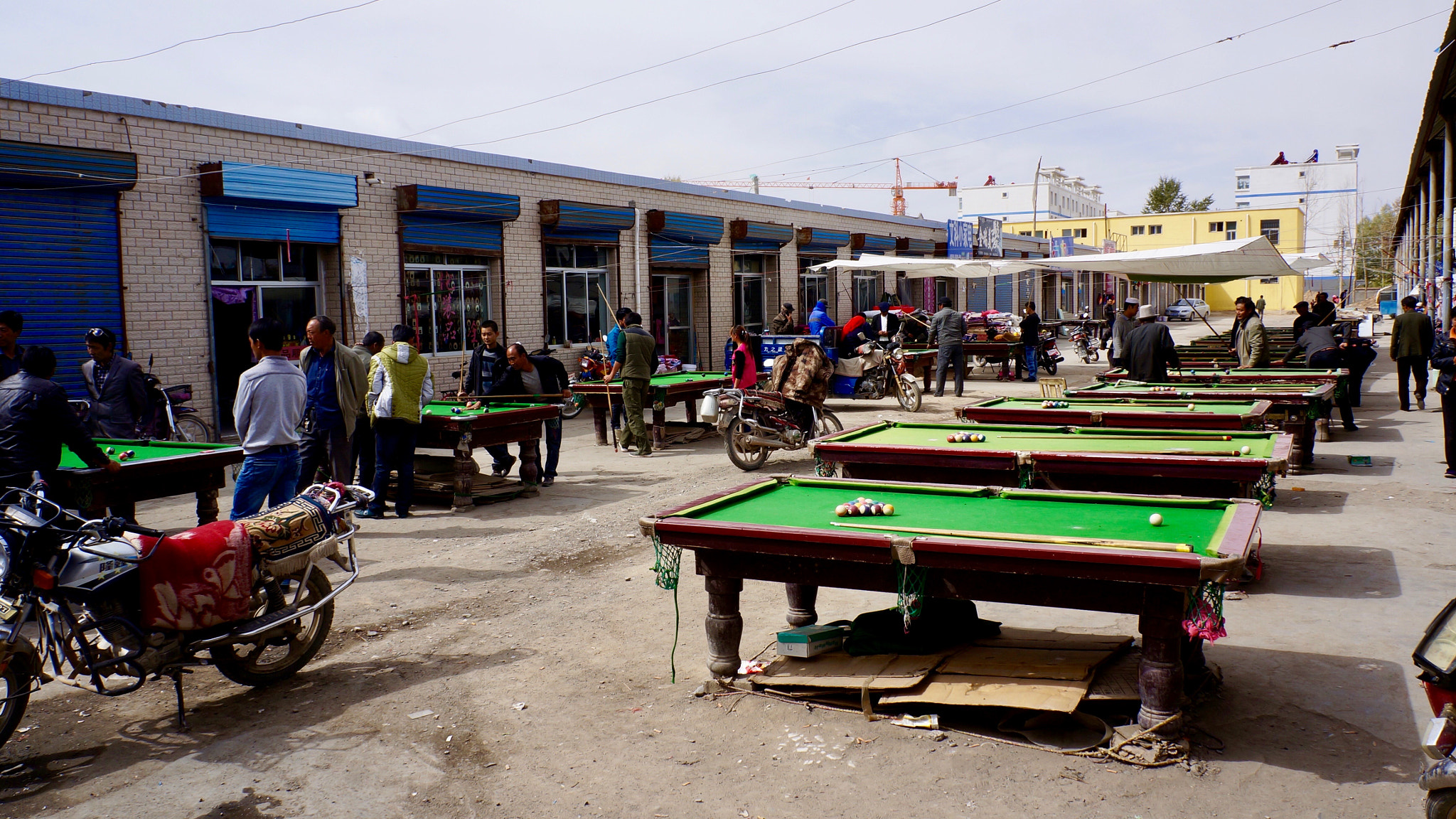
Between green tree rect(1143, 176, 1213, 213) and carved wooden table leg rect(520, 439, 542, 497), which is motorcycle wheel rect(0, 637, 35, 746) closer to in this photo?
carved wooden table leg rect(520, 439, 542, 497)

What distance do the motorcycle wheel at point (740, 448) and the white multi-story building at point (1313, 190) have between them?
6983cm

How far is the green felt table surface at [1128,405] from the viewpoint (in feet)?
28.2

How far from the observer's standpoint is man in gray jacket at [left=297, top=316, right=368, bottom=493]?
307 inches

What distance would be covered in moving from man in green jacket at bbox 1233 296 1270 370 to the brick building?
10.4 metres

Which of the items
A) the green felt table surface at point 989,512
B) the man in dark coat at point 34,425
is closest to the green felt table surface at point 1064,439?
the green felt table surface at point 989,512

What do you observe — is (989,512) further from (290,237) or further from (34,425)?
(290,237)

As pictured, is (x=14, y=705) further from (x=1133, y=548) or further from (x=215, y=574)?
(x=1133, y=548)

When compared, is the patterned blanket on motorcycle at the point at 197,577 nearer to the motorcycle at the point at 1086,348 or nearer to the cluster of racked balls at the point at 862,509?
the cluster of racked balls at the point at 862,509

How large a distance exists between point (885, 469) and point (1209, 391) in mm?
5426

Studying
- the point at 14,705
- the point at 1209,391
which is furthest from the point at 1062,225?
the point at 14,705

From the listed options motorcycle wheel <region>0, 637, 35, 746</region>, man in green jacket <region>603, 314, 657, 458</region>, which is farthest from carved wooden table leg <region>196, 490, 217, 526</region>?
man in green jacket <region>603, 314, 657, 458</region>

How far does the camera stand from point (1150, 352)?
11.6 m

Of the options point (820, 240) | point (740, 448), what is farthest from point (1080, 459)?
point (820, 240)

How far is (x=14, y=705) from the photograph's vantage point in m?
3.99
